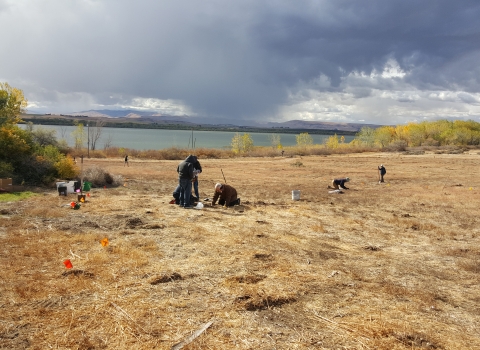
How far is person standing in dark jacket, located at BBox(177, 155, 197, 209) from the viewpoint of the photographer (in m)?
11.5

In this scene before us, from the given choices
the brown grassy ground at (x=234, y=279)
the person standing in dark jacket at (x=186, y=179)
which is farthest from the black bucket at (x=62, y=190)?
the person standing in dark jacket at (x=186, y=179)

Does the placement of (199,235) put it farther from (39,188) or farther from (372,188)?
(372,188)

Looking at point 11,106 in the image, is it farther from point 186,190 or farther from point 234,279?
point 234,279

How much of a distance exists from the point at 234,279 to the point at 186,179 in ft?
20.4

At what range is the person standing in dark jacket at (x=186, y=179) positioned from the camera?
11508 millimetres

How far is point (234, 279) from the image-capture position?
5.75 meters

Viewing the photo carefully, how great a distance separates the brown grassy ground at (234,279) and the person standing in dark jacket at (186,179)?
62cm

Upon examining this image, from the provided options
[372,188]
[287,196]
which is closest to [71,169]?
[287,196]

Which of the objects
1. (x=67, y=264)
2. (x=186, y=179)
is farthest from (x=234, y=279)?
(x=186, y=179)

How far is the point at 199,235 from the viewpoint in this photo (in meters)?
8.49

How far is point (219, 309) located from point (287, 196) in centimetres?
1122

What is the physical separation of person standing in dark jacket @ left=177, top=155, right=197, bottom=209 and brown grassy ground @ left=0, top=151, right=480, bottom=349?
2.04 feet

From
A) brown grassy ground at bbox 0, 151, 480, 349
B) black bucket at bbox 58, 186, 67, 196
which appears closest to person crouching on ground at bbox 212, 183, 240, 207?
brown grassy ground at bbox 0, 151, 480, 349

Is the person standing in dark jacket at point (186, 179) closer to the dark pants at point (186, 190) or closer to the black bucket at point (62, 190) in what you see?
the dark pants at point (186, 190)
